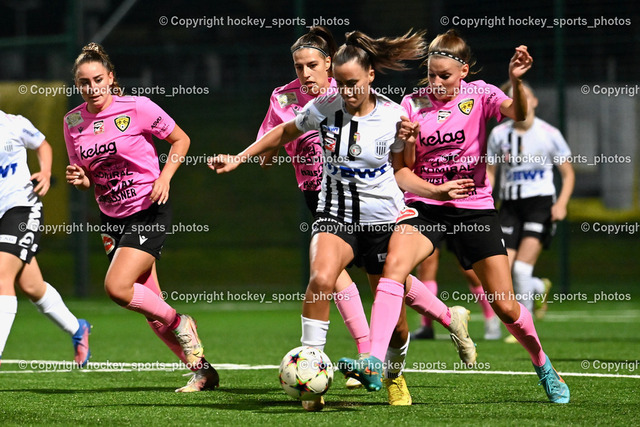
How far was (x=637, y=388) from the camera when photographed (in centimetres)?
576

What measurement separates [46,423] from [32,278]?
2274mm

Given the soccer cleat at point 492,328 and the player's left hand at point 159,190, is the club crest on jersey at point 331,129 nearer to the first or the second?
the player's left hand at point 159,190

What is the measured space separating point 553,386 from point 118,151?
2.82 metres

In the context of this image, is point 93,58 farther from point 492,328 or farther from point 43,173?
point 492,328

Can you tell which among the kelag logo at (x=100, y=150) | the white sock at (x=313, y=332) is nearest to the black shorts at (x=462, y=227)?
the white sock at (x=313, y=332)

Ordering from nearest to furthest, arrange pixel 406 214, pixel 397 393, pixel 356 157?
1. pixel 356 157
2. pixel 397 393
3. pixel 406 214

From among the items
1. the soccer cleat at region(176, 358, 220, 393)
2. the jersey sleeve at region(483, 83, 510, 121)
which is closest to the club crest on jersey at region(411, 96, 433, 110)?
the jersey sleeve at region(483, 83, 510, 121)

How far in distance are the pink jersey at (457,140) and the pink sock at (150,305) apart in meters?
1.64

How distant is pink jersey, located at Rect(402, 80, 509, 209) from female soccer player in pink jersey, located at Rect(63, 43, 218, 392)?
1.55m

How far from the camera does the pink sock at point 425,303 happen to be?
5.75 metres

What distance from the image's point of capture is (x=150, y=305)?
19.7 ft

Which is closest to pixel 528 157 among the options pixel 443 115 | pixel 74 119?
pixel 443 115

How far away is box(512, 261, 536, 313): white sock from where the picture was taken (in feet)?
30.3

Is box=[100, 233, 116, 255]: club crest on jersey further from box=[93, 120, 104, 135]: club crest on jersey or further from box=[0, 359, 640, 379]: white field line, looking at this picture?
box=[0, 359, 640, 379]: white field line
